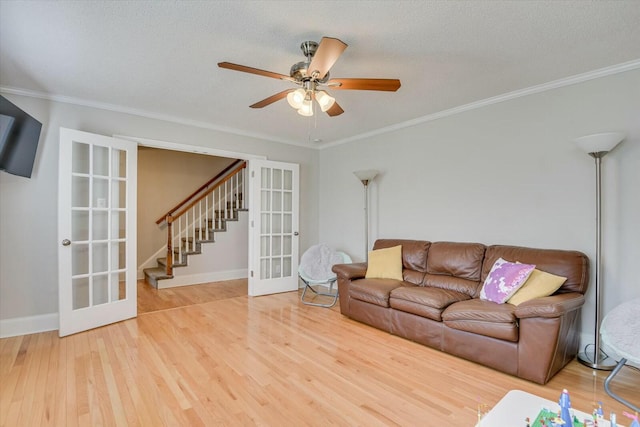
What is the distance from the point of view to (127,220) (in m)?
3.70

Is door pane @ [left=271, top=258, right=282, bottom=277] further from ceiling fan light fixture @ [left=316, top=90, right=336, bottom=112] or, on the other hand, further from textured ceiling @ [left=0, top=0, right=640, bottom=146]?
ceiling fan light fixture @ [left=316, top=90, right=336, bottom=112]

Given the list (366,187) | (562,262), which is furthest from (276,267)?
(562,262)

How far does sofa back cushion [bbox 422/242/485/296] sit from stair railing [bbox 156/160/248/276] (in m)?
3.94

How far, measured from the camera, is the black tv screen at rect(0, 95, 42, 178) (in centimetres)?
260

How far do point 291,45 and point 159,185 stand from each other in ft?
16.3

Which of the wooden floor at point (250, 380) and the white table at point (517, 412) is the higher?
the white table at point (517, 412)

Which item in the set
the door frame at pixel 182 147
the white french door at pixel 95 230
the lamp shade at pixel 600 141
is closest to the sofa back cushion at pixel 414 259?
the lamp shade at pixel 600 141

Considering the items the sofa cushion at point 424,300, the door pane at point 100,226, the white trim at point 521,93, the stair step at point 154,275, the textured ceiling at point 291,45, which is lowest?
the stair step at point 154,275

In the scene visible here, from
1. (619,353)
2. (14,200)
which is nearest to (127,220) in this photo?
(14,200)

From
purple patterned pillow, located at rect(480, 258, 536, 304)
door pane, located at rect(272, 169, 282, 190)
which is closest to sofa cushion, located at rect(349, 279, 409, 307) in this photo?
purple patterned pillow, located at rect(480, 258, 536, 304)

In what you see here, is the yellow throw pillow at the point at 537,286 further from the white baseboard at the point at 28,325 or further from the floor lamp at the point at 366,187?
the white baseboard at the point at 28,325

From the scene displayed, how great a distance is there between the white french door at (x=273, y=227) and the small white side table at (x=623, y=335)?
12.8 feet

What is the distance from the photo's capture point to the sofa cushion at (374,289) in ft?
10.7

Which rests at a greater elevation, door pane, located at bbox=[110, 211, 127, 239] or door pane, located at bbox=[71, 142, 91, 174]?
door pane, located at bbox=[71, 142, 91, 174]
